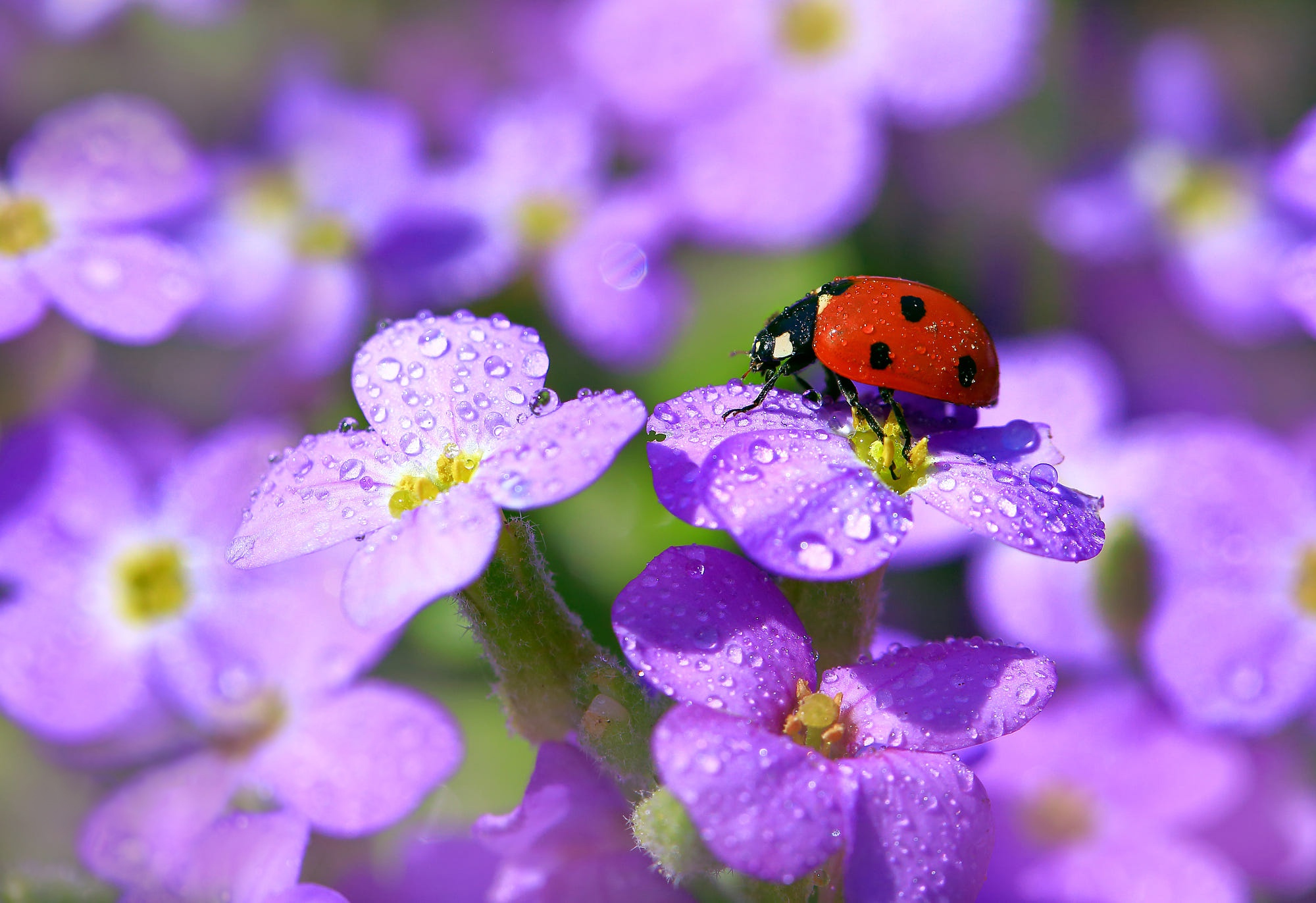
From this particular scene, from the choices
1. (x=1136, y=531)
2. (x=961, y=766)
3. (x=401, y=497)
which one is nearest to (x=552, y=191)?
(x=1136, y=531)

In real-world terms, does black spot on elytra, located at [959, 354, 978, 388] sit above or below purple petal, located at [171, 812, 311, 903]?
above

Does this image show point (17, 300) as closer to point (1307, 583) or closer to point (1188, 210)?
point (1307, 583)

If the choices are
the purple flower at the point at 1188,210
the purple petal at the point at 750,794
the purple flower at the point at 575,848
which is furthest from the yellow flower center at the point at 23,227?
the purple flower at the point at 1188,210

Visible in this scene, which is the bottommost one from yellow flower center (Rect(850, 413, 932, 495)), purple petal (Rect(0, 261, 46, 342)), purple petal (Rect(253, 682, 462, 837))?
purple petal (Rect(253, 682, 462, 837))

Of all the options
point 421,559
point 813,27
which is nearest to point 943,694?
point 421,559

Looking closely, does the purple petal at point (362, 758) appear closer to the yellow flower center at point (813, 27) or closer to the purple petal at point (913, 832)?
the purple petal at point (913, 832)

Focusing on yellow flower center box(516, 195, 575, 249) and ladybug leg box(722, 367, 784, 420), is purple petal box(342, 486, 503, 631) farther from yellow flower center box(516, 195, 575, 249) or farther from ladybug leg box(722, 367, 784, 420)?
yellow flower center box(516, 195, 575, 249)

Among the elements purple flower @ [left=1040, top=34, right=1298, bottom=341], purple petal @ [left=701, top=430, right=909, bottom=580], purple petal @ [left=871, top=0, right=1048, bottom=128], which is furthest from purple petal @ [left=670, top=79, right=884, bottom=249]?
purple petal @ [left=701, top=430, right=909, bottom=580]
